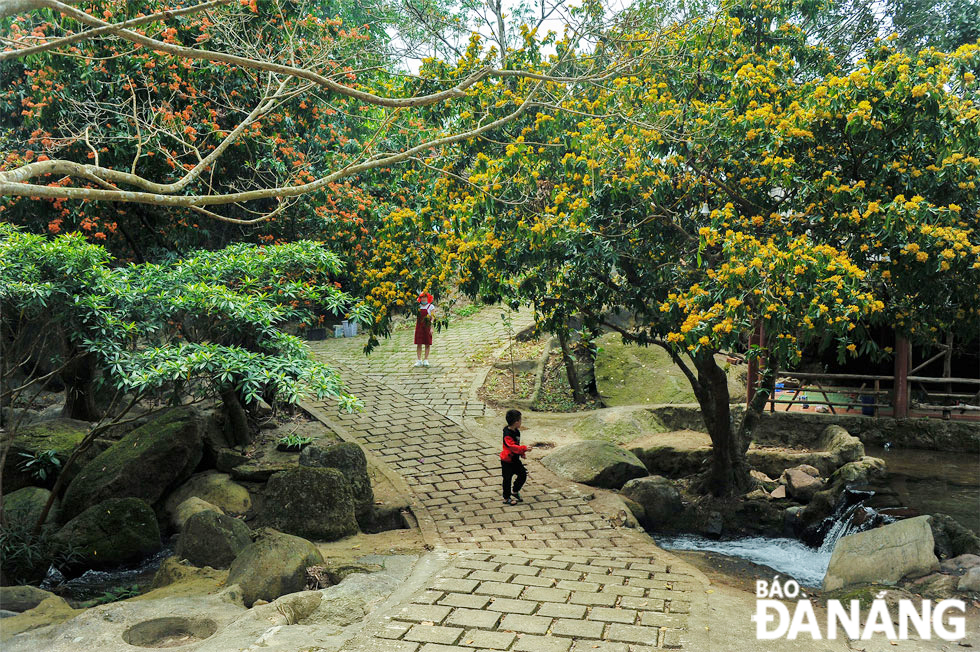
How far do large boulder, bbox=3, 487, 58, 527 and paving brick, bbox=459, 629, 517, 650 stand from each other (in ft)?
20.6

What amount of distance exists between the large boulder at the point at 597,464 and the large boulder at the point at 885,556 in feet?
12.1

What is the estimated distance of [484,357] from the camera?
58.5 ft

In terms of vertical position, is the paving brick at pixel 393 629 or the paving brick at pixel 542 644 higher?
the paving brick at pixel 542 644

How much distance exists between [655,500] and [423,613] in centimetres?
524

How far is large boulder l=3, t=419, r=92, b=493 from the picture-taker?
10195 millimetres

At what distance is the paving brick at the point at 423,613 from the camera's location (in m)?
5.94

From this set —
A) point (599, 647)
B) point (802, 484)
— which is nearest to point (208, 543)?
point (599, 647)

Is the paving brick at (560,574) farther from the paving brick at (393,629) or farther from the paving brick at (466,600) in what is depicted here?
the paving brick at (393,629)

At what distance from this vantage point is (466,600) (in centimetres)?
633

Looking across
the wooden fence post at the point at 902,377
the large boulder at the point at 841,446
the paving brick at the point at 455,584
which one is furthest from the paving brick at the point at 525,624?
the wooden fence post at the point at 902,377

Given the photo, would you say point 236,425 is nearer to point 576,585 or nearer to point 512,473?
point 512,473

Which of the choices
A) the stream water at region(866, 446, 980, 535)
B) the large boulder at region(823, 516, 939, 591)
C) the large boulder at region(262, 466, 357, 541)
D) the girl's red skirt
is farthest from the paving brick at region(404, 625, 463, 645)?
the girl's red skirt

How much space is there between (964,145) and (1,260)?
922 cm

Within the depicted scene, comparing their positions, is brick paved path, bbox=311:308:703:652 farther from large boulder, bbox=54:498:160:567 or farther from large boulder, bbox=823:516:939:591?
large boulder, bbox=54:498:160:567
